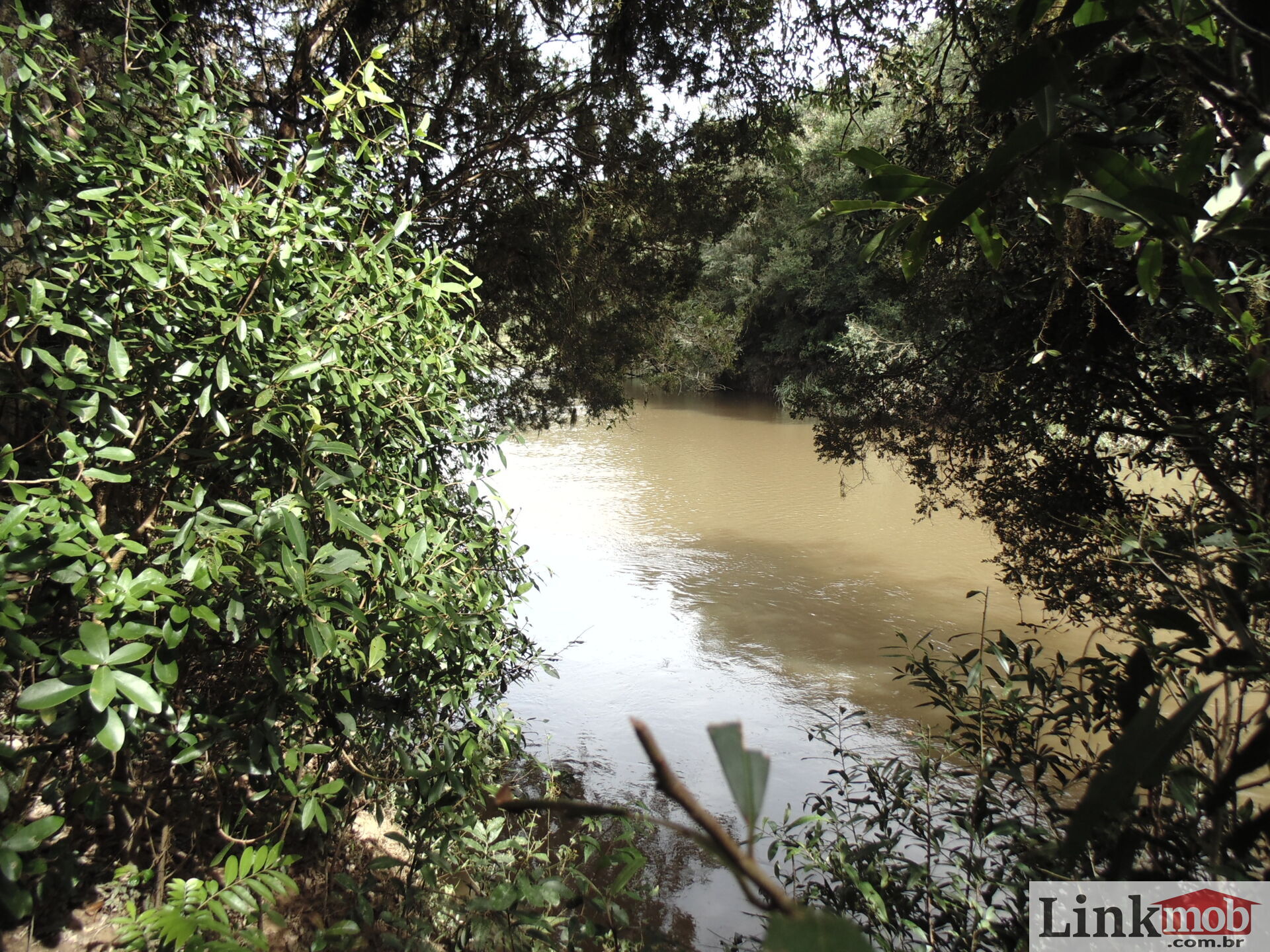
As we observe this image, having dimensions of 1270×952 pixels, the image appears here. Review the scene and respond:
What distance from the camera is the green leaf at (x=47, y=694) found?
1.07 m

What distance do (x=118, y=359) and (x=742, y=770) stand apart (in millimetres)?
1595

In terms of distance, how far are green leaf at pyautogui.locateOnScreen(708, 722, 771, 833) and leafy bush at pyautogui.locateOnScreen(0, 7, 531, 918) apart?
1221mm

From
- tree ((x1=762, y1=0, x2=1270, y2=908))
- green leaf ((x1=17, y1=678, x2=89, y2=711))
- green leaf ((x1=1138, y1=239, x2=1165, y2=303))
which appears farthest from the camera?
green leaf ((x1=17, y1=678, x2=89, y2=711))

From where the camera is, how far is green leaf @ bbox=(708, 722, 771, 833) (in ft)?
0.79

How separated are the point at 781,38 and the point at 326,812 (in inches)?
212

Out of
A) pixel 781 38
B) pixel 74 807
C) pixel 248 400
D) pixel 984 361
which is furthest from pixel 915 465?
pixel 74 807

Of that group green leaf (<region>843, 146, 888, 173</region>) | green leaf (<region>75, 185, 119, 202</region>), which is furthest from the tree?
green leaf (<region>75, 185, 119, 202</region>)

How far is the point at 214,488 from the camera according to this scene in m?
1.77

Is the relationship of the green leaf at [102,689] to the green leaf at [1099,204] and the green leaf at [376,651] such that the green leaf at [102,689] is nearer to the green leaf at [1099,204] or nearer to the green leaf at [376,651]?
the green leaf at [376,651]

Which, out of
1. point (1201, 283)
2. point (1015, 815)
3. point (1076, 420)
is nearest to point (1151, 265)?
point (1201, 283)

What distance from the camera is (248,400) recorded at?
165 cm

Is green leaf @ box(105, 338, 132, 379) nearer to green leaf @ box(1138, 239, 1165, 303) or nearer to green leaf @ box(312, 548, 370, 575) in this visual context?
green leaf @ box(312, 548, 370, 575)

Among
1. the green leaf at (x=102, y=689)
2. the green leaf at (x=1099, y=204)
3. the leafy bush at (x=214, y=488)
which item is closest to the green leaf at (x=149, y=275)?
the leafy bush at (x=214, y=488)
